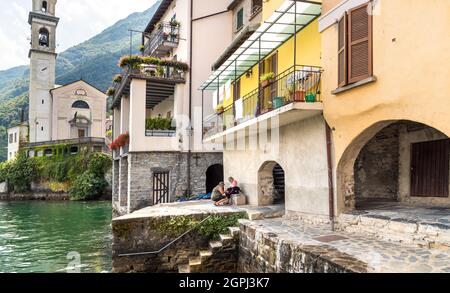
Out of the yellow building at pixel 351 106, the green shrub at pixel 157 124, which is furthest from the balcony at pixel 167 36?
the yellow building at pixel 351 106

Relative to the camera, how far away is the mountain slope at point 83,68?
71750 millimetres

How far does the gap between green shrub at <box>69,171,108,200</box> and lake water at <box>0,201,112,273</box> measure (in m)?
8.57

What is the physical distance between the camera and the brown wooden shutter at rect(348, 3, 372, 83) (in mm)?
6996

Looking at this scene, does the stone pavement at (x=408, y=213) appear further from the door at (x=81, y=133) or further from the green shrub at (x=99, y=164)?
the door at (x=81, y=133)

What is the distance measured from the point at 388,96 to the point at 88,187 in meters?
33.6

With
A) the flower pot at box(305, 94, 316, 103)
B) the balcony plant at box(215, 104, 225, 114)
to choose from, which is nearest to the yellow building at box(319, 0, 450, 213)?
the flower pot at box(305, 94, 316, 103)

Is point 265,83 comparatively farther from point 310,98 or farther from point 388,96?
point 388,96

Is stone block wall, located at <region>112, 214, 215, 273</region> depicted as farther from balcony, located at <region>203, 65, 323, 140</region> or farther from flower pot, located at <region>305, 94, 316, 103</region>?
flower pot, located at <region>305, 94, 316, 103</region>

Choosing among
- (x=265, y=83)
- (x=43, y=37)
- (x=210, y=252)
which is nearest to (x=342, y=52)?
(x=265, y=83)

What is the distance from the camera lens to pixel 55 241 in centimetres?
1573

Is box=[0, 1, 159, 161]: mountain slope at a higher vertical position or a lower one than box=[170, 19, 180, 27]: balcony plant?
higher

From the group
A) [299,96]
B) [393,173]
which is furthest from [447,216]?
[299,96]
